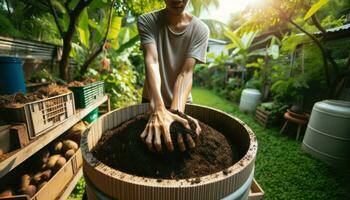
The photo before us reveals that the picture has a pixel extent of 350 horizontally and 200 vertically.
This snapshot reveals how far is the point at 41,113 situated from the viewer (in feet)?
4.01

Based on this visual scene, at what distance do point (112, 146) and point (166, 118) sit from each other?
10.2 inches

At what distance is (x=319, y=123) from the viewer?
2502 millimetres

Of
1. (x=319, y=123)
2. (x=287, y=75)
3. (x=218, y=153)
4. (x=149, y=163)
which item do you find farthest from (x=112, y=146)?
(x=287, y=75)

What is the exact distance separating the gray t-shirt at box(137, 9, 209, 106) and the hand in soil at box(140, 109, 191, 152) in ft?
1.49

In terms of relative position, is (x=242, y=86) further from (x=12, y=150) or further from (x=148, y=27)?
(x=12, y=150)

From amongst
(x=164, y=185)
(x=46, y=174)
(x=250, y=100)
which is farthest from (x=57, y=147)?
(x=250, y=100)

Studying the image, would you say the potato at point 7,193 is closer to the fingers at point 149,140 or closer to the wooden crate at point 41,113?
the wooden crate at point 41,113

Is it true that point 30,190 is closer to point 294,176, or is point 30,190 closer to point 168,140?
point 168,140

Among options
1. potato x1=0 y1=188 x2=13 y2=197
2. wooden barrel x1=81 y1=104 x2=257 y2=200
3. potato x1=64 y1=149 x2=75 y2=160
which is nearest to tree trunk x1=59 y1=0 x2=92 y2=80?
potato x1=64 y1=149 x2=75 y2=160

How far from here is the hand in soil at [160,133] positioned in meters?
0.61

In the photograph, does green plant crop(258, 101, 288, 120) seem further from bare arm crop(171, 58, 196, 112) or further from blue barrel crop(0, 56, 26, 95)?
blue barrel crop(0, 56, 26, 95)

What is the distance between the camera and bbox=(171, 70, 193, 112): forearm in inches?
36.5

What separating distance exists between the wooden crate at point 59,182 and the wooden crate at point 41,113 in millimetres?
351

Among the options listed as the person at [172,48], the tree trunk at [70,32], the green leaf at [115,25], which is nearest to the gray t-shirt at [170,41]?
the person at [172,48]
